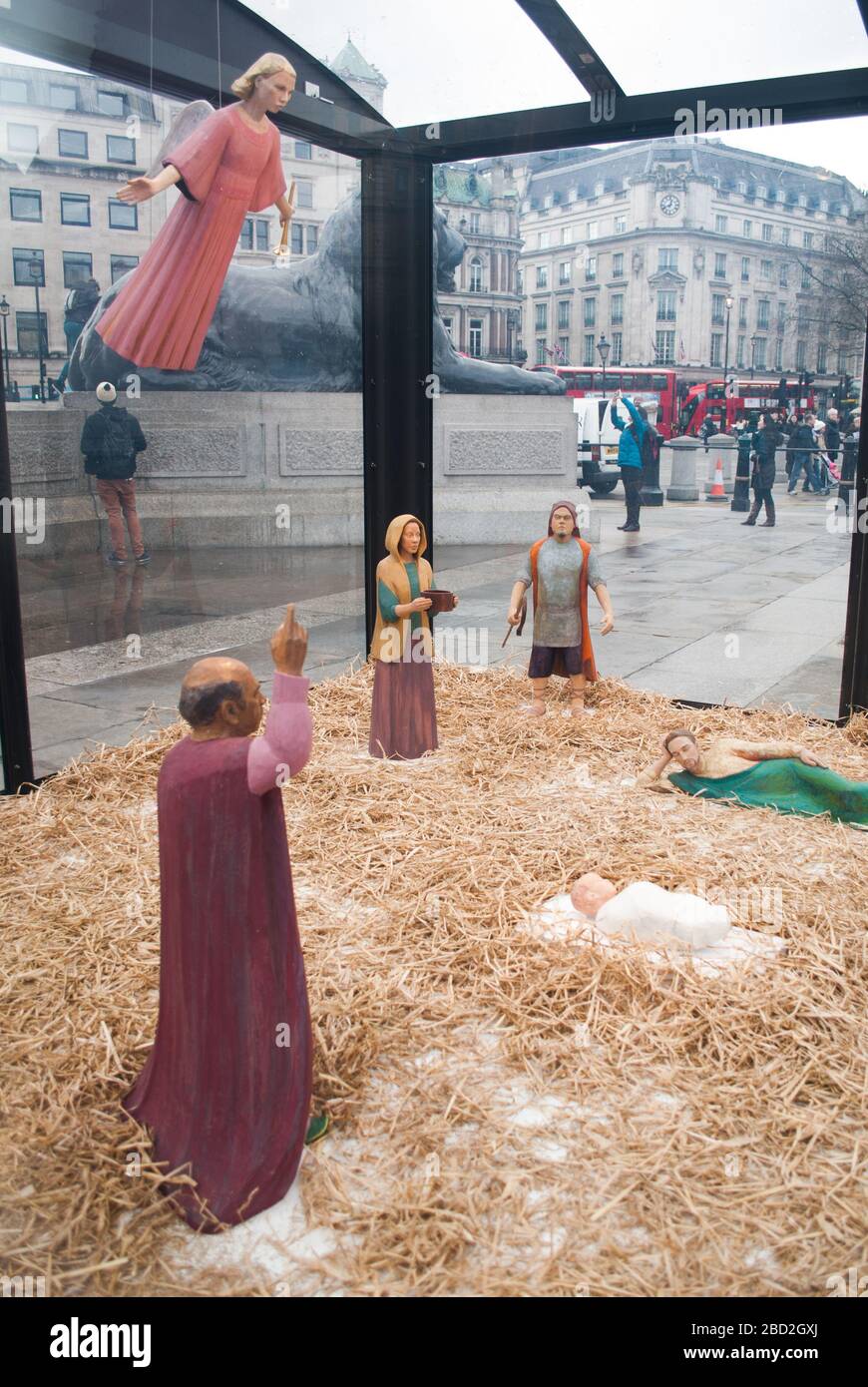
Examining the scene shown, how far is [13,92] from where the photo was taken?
4266mm

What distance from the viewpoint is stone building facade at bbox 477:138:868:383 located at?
229 inches

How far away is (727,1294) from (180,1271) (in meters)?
1.04

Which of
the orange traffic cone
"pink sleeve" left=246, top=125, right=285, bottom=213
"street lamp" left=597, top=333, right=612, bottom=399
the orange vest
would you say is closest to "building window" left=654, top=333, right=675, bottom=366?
"street lamp" left=597, top=333, right=612, bottom=399

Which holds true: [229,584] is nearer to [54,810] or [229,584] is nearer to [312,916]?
[54,810]

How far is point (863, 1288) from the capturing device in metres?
2.14

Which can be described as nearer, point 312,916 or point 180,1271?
point 180,1271

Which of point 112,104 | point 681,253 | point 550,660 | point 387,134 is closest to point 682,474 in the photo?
point 681,253

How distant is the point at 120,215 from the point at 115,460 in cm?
109

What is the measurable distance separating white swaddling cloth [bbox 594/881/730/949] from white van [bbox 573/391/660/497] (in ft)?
17.9

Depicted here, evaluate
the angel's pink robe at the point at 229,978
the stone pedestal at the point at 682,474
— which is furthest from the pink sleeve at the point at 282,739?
the stone pedestal at the point at 682,474

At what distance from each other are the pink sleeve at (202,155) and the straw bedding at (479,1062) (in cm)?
242

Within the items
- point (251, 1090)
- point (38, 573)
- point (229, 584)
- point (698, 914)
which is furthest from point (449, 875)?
point (229, 584)

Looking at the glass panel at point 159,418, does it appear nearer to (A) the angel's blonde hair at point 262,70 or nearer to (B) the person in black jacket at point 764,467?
(A) the angel's blonde hair at point 262,70

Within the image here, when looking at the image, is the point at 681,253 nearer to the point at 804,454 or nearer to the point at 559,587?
the point at 804,454
